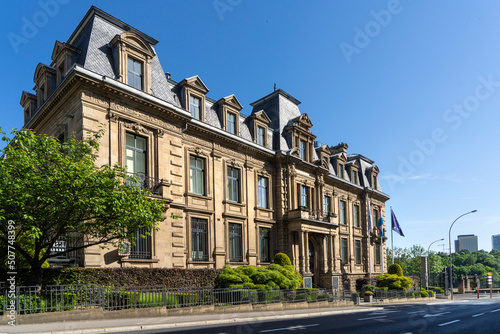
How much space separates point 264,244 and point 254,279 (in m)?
9.32

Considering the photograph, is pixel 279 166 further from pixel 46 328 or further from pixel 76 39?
pixel 46 328

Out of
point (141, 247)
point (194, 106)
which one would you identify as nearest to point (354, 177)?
point (194, 106)

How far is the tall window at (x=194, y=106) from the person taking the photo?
2914cm

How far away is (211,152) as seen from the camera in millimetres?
30234

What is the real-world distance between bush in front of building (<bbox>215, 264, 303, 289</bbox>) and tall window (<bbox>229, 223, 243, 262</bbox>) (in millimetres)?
4019

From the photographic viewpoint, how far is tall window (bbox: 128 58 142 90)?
24797mm

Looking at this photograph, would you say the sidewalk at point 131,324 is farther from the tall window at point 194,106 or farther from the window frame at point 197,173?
the tall window at point 194,106

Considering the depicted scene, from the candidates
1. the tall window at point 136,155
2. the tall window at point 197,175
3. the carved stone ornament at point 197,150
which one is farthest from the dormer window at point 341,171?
the tall window at point 136,155

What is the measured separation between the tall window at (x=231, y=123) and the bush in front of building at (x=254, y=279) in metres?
10.9

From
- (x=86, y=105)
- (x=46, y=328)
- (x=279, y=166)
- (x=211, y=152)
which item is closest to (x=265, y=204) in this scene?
(x=279, y=166)

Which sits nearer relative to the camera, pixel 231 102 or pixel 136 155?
pixel 136 155

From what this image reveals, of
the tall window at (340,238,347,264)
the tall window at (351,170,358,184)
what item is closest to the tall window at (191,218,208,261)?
the tall window at (340,238,347,264)

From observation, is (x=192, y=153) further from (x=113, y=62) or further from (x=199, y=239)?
(x=113, y=62)

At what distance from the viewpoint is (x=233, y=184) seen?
32.2m
